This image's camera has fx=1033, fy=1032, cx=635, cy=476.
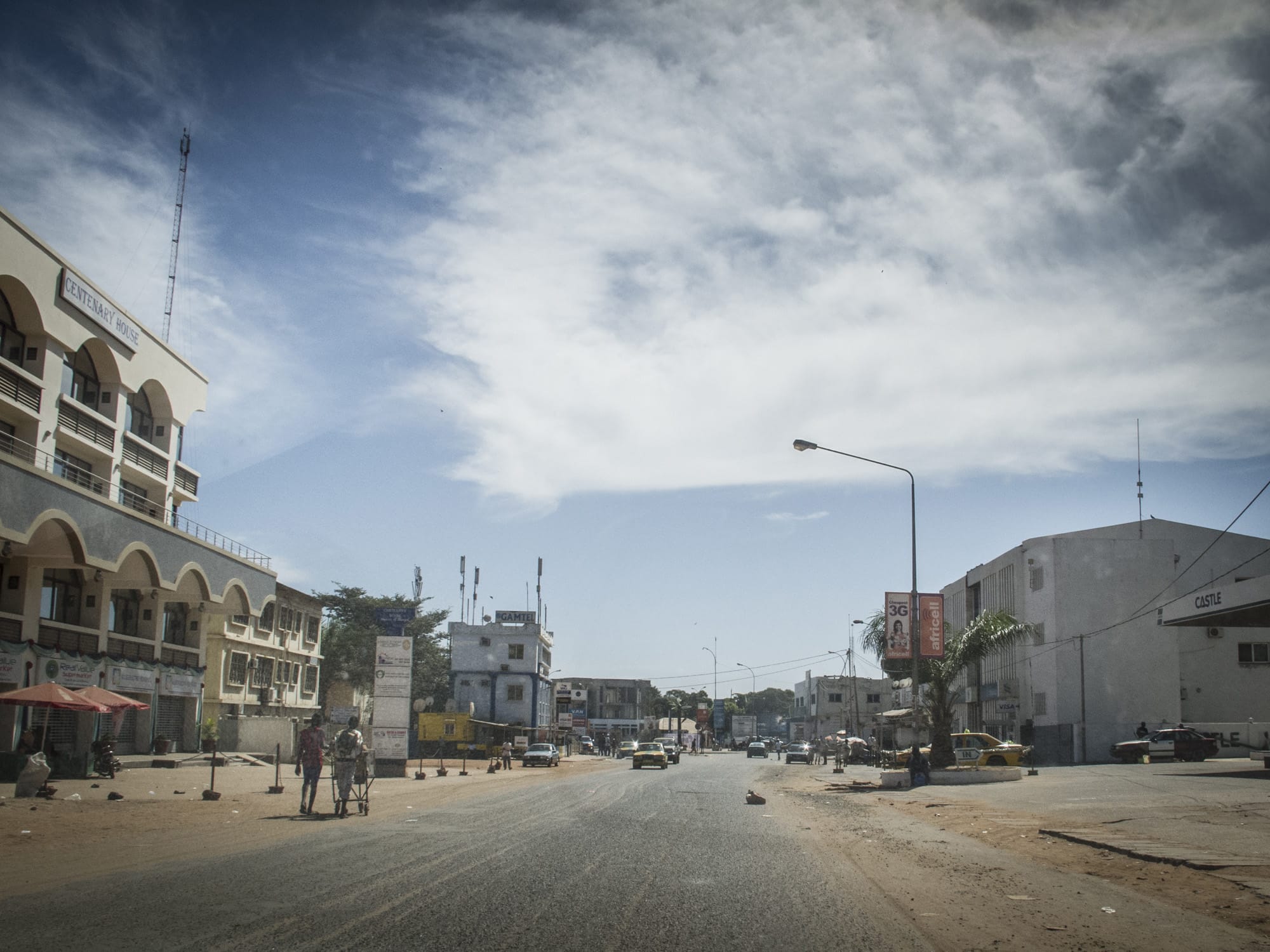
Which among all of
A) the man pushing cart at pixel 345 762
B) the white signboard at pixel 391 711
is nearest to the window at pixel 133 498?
the white signboard at pixel 391 711

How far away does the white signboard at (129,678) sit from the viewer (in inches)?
1465

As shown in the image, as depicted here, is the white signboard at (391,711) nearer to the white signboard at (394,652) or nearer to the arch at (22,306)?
the white signboard at (394,652)

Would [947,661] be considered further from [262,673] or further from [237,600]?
[262,673]

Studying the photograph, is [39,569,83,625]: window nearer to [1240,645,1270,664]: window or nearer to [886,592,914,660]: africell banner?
[886,592,914,660]: africell banner

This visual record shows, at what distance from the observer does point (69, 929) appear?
27.1ft

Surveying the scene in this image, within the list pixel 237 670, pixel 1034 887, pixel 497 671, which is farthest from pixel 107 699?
pixel 497 671

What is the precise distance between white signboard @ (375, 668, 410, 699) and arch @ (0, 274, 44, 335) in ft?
52.2

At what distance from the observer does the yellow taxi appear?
40219 millimetres

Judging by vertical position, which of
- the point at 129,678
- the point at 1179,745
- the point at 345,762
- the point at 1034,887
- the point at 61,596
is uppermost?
the point at 61,596

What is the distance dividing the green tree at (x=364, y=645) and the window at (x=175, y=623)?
117 feet

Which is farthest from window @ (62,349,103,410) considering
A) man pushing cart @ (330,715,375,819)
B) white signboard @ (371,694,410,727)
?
man pushing cart @ (330,715,375,819)

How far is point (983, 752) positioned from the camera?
1596 inches

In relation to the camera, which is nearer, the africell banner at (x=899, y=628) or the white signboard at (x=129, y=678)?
the africell banner at (x=899, y=628)

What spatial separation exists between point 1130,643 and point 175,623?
1813 inches
